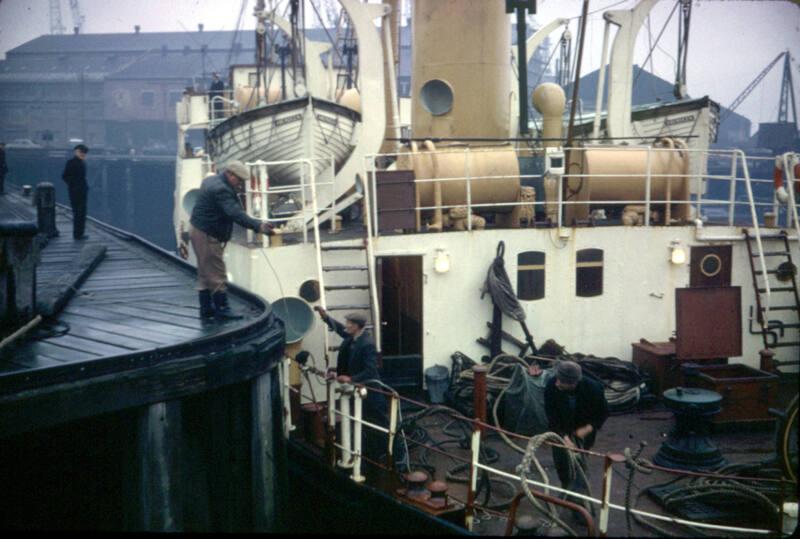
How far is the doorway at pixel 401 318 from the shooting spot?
966 cm

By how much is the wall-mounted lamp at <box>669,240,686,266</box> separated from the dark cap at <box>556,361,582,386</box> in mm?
4904

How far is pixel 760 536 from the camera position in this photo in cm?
591

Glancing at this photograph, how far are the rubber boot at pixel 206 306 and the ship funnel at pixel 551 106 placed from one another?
7.16m

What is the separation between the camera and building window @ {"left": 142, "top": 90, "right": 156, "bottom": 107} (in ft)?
201

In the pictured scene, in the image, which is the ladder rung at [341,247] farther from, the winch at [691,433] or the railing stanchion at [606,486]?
the railing stanchion at [606,486]

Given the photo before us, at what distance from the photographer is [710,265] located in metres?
10.6

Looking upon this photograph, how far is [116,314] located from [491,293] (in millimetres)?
4516

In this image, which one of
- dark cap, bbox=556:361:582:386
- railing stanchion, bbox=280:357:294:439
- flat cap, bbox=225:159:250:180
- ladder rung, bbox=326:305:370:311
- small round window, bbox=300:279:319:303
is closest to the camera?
dark cap, bbox=556:361:582:386

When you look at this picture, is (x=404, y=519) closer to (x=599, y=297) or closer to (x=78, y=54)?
(x=599, y=297)

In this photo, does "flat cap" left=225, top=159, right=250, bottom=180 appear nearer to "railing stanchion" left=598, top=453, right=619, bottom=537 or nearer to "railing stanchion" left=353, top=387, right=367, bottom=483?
"railing stanchion" left=353, top=387, right=367, bottom=483

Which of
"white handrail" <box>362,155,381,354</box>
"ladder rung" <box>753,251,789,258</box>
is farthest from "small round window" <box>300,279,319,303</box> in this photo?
"ladder rung" <box>753,251,789,258</box>

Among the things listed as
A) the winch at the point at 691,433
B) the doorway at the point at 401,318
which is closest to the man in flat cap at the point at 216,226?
the doorway at the point at 401,318

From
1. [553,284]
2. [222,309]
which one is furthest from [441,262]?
[222,309]

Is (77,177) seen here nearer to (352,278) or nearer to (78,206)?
(78,206)
